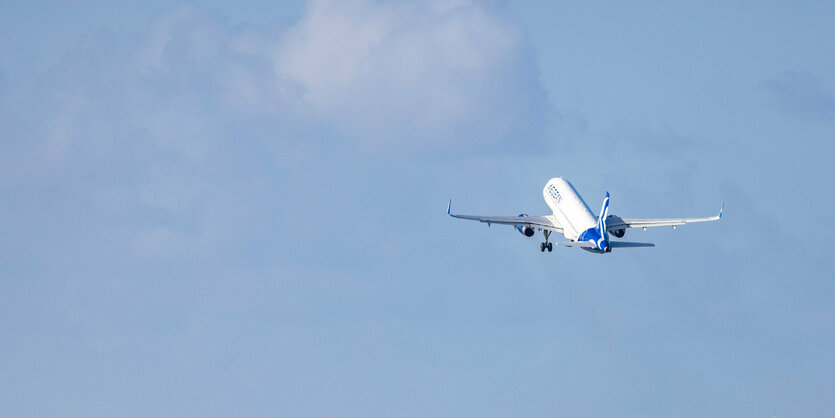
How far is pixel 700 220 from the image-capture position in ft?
629

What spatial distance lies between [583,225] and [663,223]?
971 cm

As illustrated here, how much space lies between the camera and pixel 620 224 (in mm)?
197000

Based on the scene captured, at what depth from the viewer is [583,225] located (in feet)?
644

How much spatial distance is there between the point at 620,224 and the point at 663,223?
17.0 ft

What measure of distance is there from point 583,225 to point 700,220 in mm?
13848

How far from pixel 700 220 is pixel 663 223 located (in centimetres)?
661

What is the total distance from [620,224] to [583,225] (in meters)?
4.54

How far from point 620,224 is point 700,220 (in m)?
10.1

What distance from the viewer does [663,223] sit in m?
197
